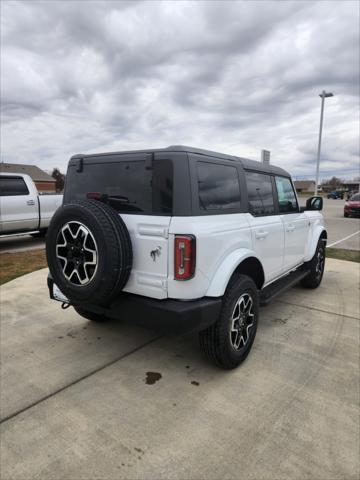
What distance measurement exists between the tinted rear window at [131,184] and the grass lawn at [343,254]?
21.6 feet

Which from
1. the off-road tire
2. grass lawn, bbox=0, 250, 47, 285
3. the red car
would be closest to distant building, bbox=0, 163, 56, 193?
the red car

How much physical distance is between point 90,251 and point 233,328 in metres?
1.39

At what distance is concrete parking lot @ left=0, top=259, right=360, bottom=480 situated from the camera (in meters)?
1.92

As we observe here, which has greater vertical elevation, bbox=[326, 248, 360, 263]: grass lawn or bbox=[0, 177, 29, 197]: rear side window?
bbox=[0, 177, 29, 197]: rear side window

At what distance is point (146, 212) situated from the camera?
2.58 metres

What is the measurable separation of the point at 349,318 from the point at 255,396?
222cm

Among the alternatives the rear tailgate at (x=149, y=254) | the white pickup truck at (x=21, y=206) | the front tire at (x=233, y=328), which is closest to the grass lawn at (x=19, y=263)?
the white pickup truck at (x=21, y=206)

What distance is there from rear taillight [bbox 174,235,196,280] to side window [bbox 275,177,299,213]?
2.07 meters

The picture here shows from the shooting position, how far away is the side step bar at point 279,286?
138 inches

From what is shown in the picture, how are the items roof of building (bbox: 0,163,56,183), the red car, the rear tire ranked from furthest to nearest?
roof of building (bbox: 0,163,56,183) → the red car → the rear tire

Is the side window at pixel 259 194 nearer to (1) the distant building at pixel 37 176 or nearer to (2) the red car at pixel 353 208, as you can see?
(2) the red car at pixel 353 208

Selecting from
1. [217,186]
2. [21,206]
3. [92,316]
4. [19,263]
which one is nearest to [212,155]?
[217,186]

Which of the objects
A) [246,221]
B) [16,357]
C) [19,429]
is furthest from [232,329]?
[16,357]

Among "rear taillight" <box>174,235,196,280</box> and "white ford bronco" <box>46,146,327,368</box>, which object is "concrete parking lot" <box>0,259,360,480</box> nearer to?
"white ford bronco" <box>46,146,327,368</box>
